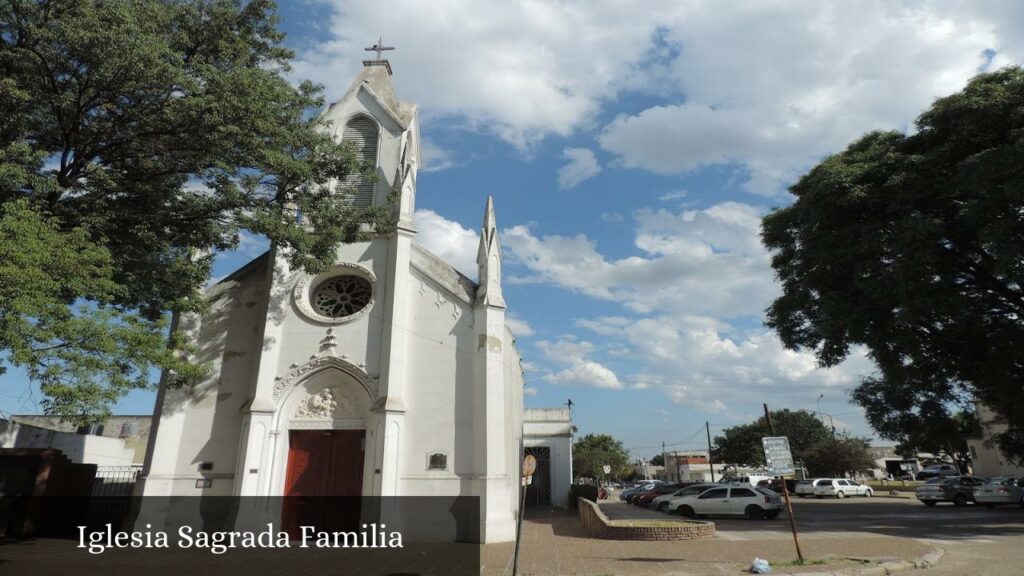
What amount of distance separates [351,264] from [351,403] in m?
4.27

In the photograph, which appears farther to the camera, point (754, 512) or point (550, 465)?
point (550, 465)

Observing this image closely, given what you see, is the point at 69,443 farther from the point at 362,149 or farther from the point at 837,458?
the point at 837,458

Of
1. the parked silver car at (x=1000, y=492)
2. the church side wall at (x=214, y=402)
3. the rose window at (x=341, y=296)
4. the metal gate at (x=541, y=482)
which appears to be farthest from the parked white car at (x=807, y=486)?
the church side wall at (x=214, y=402)

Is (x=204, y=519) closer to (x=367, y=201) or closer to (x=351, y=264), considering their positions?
(x=351, y=264)

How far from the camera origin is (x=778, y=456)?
11117 mm

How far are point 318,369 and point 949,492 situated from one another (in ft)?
98.7

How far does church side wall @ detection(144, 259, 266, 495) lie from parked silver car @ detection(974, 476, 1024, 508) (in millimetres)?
31360

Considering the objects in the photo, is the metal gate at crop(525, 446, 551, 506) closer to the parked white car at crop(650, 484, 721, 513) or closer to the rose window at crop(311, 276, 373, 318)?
the parked white car at crop(650, 484, 721, 513)

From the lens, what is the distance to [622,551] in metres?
12.7

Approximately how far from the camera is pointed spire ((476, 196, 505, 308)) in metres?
16.9

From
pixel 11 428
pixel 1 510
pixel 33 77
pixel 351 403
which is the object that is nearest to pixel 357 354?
pixel 351 403

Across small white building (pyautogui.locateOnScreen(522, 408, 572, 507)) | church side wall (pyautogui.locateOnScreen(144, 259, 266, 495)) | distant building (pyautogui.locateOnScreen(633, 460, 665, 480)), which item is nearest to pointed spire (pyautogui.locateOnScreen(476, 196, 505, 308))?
church side wall (pyautogui.locateOnScreen(144, 259, 266, 495))

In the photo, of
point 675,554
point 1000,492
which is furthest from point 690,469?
point 675,554

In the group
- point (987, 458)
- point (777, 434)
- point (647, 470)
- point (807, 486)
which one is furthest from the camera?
point (647, 470)
